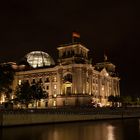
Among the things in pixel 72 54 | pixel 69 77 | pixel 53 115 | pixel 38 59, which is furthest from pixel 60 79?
pixel 53 115

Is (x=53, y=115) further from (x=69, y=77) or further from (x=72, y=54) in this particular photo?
(x=72, y=54)

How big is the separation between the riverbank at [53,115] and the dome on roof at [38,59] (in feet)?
199

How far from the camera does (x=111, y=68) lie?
16738cm

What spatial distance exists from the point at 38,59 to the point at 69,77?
103ft

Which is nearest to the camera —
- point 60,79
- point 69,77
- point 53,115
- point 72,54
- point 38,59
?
point 53,115

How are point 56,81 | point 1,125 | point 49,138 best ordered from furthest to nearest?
point 56,81, point 1,125, point 49,138

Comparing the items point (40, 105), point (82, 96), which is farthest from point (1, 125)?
point (40, 105)

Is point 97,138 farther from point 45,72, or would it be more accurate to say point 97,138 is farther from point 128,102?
point 128,102

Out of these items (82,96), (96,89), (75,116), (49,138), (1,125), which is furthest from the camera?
(96,89)

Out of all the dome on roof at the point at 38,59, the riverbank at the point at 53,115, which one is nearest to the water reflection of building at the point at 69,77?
the dome on roof at the point at 38,59

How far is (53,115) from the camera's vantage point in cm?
7369

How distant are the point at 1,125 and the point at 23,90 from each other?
125 feet

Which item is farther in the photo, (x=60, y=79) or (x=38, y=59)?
(x=38, y=59)

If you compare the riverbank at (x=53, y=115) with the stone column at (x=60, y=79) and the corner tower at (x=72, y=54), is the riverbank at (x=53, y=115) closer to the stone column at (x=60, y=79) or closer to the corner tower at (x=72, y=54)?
the stone column at (x=60, y=79)
